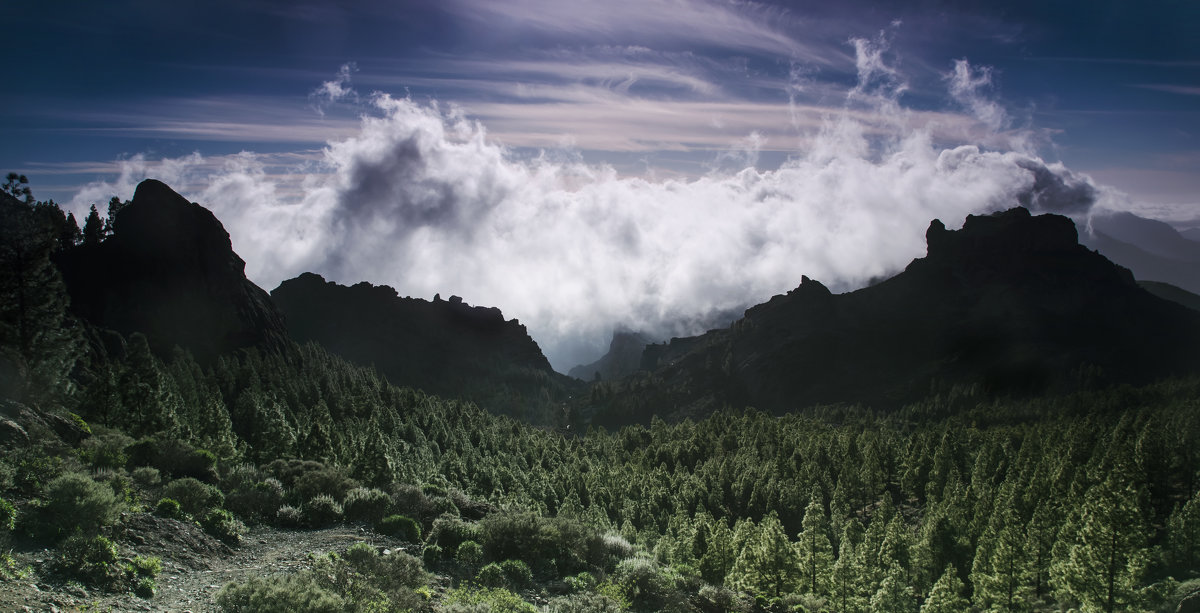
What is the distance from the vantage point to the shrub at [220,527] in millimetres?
28078

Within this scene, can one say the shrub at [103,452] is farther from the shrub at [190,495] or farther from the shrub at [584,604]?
the shrub at [584,604]

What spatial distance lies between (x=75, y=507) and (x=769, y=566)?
50352mm

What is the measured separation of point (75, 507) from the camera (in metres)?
22.2

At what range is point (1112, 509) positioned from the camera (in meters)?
46.2

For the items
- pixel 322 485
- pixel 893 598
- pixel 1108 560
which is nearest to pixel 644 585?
pixel 322 485

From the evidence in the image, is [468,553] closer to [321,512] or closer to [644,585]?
[644,585]

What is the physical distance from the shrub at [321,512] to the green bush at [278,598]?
15.7 meters

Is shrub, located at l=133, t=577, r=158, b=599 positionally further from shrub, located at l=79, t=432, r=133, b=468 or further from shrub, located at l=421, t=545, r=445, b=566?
shrub, located at l=79, t=432, r=133, b=468

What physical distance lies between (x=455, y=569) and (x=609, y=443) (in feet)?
463

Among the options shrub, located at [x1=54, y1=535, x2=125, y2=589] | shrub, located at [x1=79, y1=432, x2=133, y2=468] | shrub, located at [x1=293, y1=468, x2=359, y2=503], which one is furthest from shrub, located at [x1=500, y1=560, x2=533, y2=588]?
shrub, located at [x1=79, y1=432, x2=133, y2=468]

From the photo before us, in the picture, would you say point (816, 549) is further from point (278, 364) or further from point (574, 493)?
point (278, 364)

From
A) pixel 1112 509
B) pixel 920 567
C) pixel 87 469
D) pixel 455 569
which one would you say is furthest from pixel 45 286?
pixel 1112 509

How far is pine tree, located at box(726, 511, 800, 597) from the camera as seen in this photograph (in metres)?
53.6

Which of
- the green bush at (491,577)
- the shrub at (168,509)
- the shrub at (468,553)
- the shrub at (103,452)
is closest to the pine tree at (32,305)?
the shrub at (103,452)
